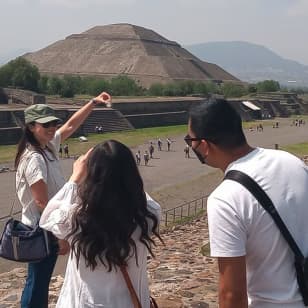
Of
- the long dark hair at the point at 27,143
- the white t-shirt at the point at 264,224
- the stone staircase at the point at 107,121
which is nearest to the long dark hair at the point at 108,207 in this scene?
the white t-shirt at the point at 264,224

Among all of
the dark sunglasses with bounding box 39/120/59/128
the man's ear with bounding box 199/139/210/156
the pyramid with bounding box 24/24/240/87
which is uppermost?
the pyramid with bounding box 24/24/240/87

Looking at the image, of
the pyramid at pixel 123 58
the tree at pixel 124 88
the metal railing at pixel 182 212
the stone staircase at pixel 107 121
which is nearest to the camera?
the metal railing at pixel 182 212

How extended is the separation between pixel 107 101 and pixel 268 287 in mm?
2186

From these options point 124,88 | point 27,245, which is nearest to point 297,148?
point 124,88

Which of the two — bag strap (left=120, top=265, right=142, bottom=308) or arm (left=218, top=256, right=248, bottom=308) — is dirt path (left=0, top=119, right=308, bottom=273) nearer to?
bag strap (left=120, top=265, right=142, bottom=308)

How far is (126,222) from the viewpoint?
2588mm

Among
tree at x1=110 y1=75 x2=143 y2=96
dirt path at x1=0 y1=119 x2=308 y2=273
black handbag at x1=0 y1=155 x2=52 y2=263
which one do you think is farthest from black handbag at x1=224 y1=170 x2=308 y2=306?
tree at x1=110 y1=75 x2=143 y2=96

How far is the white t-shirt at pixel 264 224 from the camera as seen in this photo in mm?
2299

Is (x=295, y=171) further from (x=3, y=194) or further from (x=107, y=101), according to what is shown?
(x=3, y=194)

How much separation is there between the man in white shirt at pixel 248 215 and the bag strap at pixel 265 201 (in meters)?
0.02

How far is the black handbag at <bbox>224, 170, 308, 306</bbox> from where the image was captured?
234 centimetres

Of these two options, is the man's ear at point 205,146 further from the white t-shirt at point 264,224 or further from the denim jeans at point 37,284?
the denim jeans at point 37,284

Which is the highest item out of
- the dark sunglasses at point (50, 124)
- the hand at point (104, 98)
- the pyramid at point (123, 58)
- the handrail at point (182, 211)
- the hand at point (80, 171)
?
the pyramid at point (123, 58)

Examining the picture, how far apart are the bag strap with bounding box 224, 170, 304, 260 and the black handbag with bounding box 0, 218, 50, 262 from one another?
1.21m
